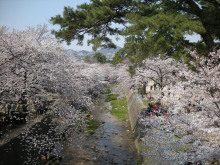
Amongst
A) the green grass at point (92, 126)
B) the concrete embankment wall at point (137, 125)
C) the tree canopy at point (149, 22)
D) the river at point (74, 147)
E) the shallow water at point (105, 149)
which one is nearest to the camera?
the tree canopy at point (149, 22)

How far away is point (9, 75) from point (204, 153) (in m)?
8.37

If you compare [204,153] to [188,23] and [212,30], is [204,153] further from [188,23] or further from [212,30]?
[212,30]

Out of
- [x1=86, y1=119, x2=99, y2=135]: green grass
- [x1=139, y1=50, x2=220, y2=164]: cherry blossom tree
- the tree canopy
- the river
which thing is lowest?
[x1=86, y1=119, x2=99, y2=135]: green grass

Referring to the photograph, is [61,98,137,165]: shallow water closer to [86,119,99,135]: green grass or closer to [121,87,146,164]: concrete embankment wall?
[86,119,99,135]: green grass

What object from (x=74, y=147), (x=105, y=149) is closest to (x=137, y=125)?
(x=105, y=149)

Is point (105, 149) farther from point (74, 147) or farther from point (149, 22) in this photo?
point (149, 22)

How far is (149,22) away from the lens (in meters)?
7.00

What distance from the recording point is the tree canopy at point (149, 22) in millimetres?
6977

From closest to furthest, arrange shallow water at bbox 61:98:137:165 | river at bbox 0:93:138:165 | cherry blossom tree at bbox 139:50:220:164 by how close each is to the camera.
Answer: cherry blossom tree at bbox 139:50:220:164 → river at bbox 0:93:138:165 → shallow water at bbox 61:98:137:165

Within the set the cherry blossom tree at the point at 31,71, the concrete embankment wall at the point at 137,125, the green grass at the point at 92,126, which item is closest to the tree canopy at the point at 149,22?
the cherry blossom tree at the point at 31,71

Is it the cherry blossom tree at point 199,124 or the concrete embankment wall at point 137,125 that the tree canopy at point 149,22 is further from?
the concrete embankment wall at point 137,125

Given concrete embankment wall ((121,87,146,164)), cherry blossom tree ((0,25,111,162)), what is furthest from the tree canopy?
concrete embankment wall ((121,87,146,164))

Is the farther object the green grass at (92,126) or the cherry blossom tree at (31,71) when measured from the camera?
the green grass at (92,126)

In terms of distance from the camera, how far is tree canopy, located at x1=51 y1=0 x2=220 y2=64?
698cm
